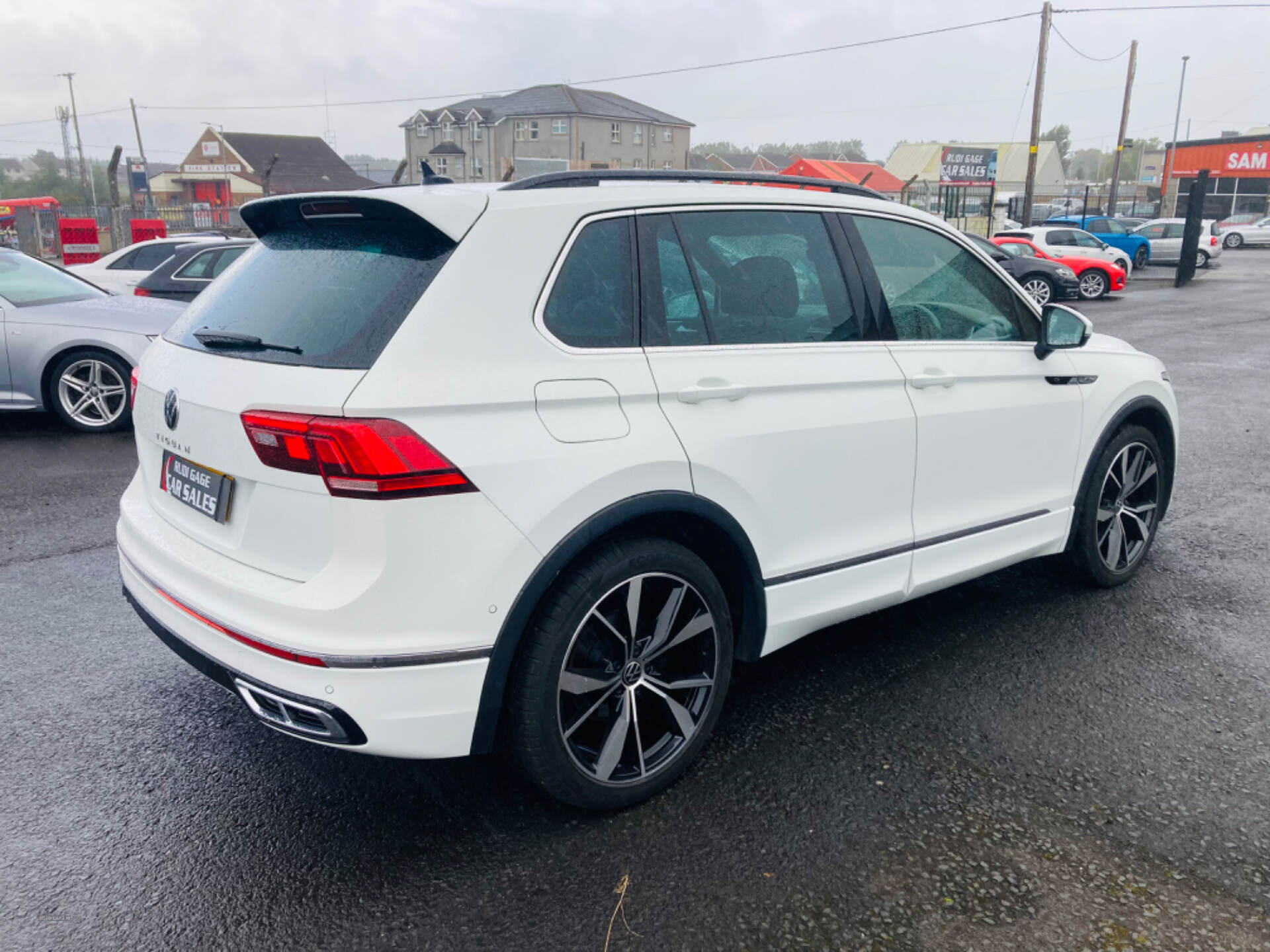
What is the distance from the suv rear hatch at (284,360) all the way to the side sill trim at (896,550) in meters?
1.42

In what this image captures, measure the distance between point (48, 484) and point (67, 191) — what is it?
8718 centimetres

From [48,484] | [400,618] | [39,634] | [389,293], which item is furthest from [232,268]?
[48,484]

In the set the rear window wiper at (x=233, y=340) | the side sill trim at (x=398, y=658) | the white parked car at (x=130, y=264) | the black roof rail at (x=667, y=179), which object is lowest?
the side sill trim at (x=398, y=658)

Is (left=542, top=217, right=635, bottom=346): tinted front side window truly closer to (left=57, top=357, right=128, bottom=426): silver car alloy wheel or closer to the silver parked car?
the silver parked car

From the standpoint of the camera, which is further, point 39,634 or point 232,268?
point 39,634

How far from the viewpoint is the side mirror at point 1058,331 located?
4.05 meters

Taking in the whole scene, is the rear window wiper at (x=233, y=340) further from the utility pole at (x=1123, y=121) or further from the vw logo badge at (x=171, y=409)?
the utility pole at (x=1123, y=121)

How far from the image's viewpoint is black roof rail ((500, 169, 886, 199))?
293 cm

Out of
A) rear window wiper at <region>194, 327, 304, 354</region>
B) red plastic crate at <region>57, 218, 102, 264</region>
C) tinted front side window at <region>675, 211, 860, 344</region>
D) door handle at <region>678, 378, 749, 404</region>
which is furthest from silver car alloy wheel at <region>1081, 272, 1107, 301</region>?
red plastic crate at <region>57, 218, 102, 264</region>

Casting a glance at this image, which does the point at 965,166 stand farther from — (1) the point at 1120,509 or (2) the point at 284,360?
(2) the point at 284,360

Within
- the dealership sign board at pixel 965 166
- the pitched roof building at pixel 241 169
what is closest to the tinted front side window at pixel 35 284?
the dealership sign board at pixel 965 166

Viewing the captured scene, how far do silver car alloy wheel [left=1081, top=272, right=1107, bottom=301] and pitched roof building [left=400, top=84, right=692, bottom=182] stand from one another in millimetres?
44251

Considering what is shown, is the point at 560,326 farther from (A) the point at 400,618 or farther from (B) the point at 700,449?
(A) the point at 400,618

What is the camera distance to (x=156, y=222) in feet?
86.4
